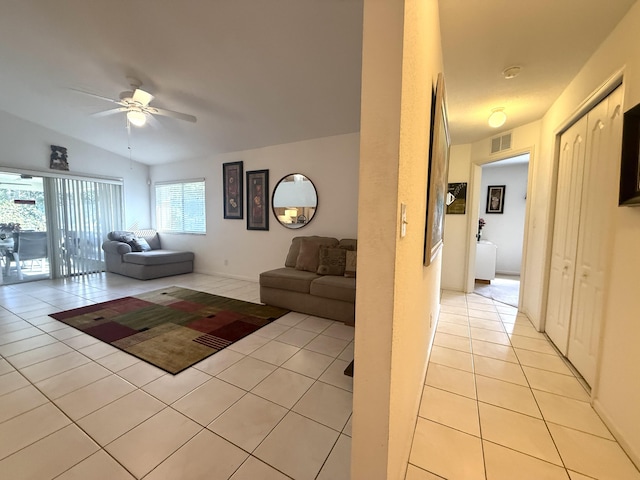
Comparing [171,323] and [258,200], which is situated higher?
[258,200]

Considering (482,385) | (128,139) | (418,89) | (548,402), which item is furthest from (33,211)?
(548,402)

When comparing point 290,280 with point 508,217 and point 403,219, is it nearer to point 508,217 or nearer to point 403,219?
point 403,219

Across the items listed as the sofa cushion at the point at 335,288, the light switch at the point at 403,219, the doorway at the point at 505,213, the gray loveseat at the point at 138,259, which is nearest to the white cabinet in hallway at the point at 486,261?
the doorway at the point at 505,213

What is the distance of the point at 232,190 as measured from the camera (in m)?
5.08

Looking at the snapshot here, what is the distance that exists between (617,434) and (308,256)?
309 cm

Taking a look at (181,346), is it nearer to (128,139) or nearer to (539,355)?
(539,355)

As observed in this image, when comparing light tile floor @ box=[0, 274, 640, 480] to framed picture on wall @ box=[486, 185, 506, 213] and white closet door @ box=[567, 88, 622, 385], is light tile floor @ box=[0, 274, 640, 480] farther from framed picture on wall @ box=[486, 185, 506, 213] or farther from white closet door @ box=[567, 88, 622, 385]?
framed picture on wall @ box=[486, 185, 506, 213]

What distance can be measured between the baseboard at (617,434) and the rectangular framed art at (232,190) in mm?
4940

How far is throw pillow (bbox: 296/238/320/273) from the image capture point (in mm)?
3729

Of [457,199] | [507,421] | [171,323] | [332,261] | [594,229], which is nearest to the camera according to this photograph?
[507,421]

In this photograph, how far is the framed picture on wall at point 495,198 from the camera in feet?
18.7

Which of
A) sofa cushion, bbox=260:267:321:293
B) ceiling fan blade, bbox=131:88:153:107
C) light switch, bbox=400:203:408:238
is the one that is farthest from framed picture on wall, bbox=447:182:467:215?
ceiling fan blade, bbox=131:88:153:107

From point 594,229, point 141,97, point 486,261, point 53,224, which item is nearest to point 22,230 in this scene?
point 53,224

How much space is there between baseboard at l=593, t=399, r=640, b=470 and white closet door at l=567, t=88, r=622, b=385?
0.28m
